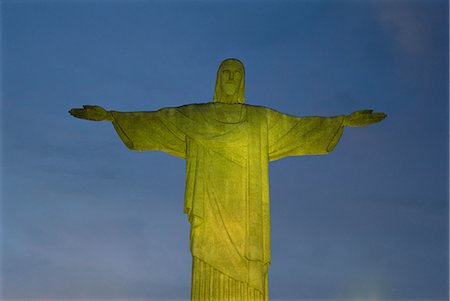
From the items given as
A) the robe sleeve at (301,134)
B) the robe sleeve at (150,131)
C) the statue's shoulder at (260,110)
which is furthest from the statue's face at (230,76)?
the robe sleeve at (150,131)

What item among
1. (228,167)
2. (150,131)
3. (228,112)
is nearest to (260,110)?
(228,112)

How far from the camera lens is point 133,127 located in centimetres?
1574

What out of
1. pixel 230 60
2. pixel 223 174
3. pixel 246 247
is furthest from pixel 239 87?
pixel 246 247

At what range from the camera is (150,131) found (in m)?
15.8

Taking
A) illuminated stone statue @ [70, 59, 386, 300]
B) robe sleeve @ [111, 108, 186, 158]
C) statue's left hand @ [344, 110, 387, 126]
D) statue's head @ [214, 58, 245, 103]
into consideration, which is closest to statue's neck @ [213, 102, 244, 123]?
illuminated stone statue @ [70, 59, 386, 300]

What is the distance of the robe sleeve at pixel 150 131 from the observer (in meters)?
15.7

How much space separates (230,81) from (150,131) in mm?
2000

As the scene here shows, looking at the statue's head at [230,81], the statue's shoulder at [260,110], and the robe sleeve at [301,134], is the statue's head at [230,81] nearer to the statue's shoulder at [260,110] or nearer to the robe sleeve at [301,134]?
the statue's shoulder at [260,110]

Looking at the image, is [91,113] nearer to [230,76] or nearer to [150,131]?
[150,131]

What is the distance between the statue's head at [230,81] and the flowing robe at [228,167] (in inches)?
10.1

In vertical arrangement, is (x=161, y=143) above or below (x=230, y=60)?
below

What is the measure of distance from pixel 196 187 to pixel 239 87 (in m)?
2.46

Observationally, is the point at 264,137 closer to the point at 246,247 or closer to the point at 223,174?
the point at 223,174

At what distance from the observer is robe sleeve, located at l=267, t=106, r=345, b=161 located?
15930 millimetres
